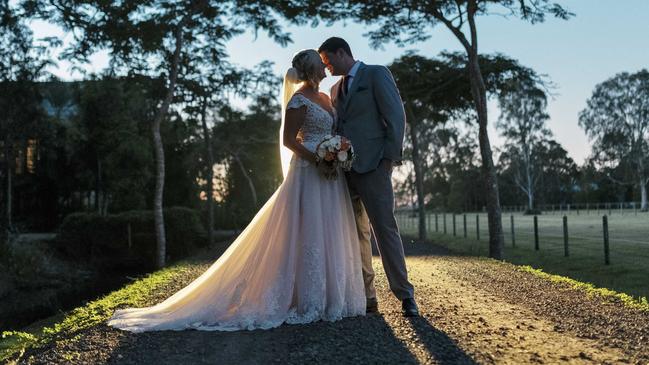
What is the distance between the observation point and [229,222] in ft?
122

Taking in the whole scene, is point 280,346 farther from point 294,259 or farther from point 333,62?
point 333,62

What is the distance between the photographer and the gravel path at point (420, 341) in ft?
12.4

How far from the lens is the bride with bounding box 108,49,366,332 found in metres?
4.85

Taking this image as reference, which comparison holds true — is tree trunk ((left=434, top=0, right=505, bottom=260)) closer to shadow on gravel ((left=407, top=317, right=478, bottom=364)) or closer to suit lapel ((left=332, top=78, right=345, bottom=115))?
suit lapel ((left=332, top=78, right=345, bottom=115))

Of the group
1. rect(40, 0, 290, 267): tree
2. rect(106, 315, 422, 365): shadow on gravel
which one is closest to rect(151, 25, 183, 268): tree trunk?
rect(40, 0, 290, 267): tree

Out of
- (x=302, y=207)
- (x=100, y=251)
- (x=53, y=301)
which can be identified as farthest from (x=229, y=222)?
(x=302, y=207)

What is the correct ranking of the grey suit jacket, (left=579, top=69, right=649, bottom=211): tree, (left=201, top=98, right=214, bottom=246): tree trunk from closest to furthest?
the grey suit jacket < (left=201, top=98, right=214, bottom=246): tree trunk < (left=579, top=69, right=649, bottom=211): tree

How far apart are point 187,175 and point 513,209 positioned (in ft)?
172

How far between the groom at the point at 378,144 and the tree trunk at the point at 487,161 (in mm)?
9403

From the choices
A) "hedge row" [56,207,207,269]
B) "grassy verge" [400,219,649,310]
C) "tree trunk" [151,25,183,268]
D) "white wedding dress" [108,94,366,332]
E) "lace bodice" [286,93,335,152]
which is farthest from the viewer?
"hedge row" [56,207,207,269]

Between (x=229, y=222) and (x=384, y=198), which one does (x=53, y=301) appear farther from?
(x=229, y=222)

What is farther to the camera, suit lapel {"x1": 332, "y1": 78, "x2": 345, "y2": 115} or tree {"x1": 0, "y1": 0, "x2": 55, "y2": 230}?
tree {"x1": 0, "y1": 0, "x2": 55, "y2": 230}

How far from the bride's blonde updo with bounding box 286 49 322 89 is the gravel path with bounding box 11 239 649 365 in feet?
6.50

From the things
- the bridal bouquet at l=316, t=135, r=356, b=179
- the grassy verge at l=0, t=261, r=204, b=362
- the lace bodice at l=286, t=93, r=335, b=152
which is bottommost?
the grassy verge at l=0, t=261, r=204, b=362
